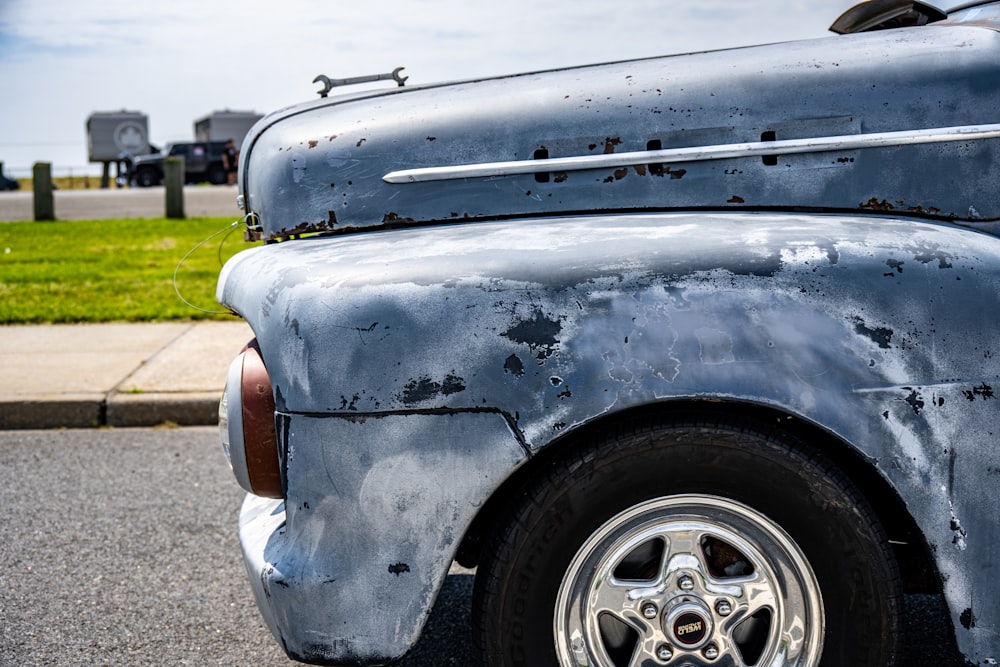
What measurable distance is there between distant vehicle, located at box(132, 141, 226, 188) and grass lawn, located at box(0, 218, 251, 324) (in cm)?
2329

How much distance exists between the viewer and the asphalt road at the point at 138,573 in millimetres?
2791

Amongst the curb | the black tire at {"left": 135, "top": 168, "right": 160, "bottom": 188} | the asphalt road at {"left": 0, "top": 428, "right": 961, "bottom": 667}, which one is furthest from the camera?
the black tire at {"left": 135, "top": 168, "right": 160, "bottom": 188}

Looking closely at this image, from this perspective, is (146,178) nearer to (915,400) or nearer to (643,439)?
(643,439)

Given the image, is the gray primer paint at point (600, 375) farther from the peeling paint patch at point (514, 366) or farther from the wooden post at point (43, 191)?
the wooden post at point (43, 191)

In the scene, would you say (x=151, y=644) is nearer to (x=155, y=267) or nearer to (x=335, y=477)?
(x=335, y=477)

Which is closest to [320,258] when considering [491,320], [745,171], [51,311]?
[491,320]

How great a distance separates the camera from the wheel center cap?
77.3 inches

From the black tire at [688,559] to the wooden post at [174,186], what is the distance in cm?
1500

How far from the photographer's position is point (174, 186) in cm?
1586

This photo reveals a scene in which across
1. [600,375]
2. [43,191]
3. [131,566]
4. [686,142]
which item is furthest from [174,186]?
[600,375]

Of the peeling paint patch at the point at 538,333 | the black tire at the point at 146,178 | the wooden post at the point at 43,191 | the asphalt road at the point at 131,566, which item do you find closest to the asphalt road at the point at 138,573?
the asphalt road at the point at 131,566

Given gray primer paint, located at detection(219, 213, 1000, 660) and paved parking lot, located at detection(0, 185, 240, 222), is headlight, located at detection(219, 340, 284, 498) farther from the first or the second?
paved parking lot, located at detection(0, 185, 240, 222)

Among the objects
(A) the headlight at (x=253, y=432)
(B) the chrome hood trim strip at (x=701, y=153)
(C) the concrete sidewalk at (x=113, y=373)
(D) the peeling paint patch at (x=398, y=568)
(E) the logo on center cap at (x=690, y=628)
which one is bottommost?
(C) the concrete sidewalk at (x=113, y=373)

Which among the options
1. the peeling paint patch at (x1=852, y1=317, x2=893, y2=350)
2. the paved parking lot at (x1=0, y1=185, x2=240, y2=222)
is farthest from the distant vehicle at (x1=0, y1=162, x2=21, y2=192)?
the peeling paint patch at (x1=852, y1=317, x2=893, y2=350)
